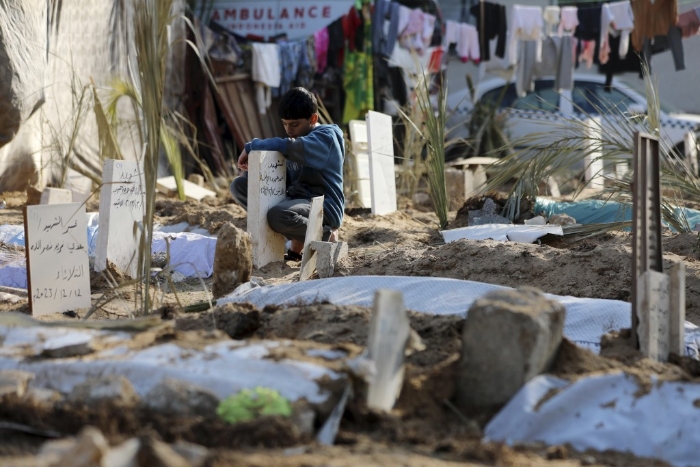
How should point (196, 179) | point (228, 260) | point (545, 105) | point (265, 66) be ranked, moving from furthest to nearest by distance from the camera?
point (545, 105) < point (265, 66) < point (196, 179) < point (228, 260)

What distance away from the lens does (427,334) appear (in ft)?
9.18

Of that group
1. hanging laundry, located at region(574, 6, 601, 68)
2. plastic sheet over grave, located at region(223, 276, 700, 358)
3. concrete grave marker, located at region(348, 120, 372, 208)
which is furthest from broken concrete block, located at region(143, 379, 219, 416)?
hanging laundry, located at region(574, 6, 601, 68)

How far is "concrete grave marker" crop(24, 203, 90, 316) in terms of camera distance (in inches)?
130

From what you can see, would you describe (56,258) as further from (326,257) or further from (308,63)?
(308,63)

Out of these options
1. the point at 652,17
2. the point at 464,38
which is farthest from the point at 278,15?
the point at 652,17

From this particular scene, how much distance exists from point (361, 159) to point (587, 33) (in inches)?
205

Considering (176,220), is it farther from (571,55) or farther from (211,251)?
(571,55)

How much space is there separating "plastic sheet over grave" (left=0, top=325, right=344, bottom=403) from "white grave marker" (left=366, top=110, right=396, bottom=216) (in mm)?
4204

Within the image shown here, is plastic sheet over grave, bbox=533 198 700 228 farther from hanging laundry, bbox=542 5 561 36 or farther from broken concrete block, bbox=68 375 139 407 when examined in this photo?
hanging laundry, bbox=542 5 561 36

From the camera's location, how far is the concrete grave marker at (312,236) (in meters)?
4.27

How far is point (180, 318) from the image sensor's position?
10.1 ft

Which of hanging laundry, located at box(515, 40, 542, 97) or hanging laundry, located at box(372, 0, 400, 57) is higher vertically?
A: hanging laundry, located at box(372, 0, 400, 57)

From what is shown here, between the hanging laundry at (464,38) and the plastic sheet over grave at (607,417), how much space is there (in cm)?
951

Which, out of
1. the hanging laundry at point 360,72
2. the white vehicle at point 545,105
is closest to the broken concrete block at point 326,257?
the hanging laundry at point 360,72
